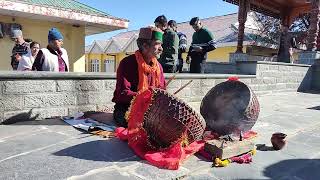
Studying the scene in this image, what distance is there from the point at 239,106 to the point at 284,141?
67cm

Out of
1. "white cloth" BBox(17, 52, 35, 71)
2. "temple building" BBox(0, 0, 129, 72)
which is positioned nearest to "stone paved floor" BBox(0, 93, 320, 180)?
"white cloth" BBox(17, 52, 35, 71)

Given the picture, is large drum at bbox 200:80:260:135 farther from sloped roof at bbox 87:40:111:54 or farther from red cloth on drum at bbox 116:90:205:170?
sloped roof at bbox 87:40:111:54

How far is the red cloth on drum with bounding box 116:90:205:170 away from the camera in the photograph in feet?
10.2

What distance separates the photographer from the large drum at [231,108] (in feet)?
13.1

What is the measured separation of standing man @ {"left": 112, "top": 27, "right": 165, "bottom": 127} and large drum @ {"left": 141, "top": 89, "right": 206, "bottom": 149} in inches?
26.6

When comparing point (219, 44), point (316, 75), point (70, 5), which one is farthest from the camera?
point (219, 44)

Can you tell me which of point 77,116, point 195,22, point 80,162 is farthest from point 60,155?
point 195,22

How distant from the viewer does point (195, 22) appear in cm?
697

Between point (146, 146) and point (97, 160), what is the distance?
60cm

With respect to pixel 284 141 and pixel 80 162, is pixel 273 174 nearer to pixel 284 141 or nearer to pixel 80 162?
pixel 284 141

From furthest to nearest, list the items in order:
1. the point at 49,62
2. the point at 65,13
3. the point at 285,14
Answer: the point at 285,14, the point at 65,13, the point at 49,62

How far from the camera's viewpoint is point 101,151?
335cm

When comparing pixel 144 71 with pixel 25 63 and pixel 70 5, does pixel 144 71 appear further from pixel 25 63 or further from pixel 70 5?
pixel 70 5

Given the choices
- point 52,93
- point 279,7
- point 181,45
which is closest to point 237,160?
point 52,93
